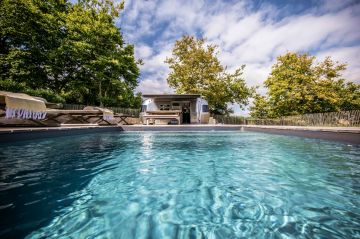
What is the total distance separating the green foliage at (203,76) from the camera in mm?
22047

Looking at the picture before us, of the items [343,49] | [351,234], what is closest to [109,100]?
[351,234]

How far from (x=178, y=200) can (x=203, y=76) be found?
70.0ft

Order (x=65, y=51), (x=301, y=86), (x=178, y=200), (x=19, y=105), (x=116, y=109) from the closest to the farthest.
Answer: (x=178, y=200) < (x=19, y=105) < (x=65, y=51) < (x=301, y=86) < (x=116, y=109)

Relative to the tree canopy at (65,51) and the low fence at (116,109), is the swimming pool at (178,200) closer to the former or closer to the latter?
the low fence at (116,109)

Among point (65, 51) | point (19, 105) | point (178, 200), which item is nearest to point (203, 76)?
point (65, 51)

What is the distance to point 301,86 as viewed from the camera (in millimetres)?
19812

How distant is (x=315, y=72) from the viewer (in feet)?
67.2

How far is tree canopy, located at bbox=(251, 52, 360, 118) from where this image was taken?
19.3 m

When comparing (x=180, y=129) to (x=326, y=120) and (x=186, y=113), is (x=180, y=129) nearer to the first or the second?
(x=186, y=113)

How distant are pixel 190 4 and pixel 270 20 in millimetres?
6588

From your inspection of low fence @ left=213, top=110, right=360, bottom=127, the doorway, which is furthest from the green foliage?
low fence @ left=213, top=110, right=360, bottom=127

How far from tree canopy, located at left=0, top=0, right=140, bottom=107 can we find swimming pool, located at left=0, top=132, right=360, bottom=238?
17.0 metres

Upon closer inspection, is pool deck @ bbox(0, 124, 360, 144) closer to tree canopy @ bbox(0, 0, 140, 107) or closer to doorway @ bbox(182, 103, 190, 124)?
doorway @ bbox(182, 103, 190, 124)

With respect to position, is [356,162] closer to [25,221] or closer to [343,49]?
[25,221]
